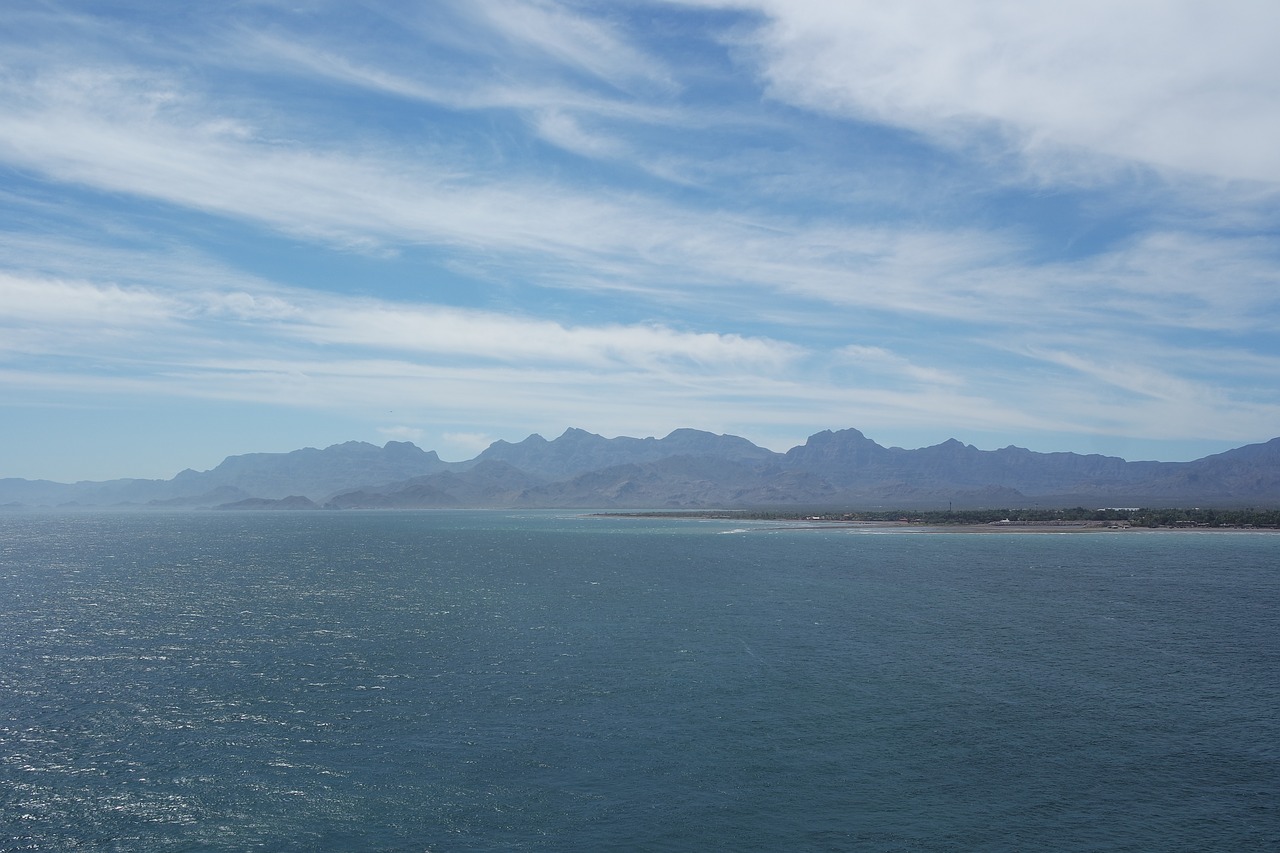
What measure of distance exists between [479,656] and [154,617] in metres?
39.2

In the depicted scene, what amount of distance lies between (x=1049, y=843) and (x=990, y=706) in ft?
54.9

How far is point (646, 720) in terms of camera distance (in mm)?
44656

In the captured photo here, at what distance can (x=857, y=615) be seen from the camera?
7662 cm

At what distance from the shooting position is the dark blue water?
32625 mm

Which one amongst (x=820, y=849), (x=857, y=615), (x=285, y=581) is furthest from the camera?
(x=285, y=581)

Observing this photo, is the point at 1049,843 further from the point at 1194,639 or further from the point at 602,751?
the point at 1194,639

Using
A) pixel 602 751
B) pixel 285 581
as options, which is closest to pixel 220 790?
pixel 602 751

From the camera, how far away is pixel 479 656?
2376 inches

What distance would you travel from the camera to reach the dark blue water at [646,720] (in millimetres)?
32625

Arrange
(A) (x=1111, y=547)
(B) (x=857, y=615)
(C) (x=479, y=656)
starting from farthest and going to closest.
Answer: (A) (x=1111, y=547)
(B) (x=857, y=615)
(C) (x=479, y=656)

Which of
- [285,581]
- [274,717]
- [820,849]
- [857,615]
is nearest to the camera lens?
[820,849]

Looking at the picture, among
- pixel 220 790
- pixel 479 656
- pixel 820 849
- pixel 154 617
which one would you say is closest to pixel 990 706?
pixel 820 849

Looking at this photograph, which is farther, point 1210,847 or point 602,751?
point 602,751

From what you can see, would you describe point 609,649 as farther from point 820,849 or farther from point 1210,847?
point 1210,847
